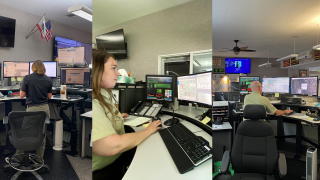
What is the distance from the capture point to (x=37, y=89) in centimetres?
46

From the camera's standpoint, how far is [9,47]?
459mm

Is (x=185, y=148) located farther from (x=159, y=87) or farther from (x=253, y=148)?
(x=253, y=148)

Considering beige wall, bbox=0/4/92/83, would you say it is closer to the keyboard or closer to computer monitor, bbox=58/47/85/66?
computer monitor, bbox=58/47/85/66

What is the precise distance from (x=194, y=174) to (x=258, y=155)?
1.79 metres

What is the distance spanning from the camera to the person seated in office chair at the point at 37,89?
1.51 ft

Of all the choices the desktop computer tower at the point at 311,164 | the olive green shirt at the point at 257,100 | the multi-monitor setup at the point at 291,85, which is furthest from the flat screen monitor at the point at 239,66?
the desktop computer tower at the point at 311,164

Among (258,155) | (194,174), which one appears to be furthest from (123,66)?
(258,155)

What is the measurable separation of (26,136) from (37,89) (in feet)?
0.62

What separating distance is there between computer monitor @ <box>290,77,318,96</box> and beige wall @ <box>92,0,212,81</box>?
10.7 feet

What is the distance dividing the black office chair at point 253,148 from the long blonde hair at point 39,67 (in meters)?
1.87

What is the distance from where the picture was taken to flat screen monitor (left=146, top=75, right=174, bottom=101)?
1.65ft

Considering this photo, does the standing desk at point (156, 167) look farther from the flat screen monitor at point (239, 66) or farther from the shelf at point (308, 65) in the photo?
the shelf at point (308, 65)

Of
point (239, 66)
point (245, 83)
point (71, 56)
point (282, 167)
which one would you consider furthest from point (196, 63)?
point (239, 66)

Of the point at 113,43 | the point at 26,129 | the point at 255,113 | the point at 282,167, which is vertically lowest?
the point at 282,167
